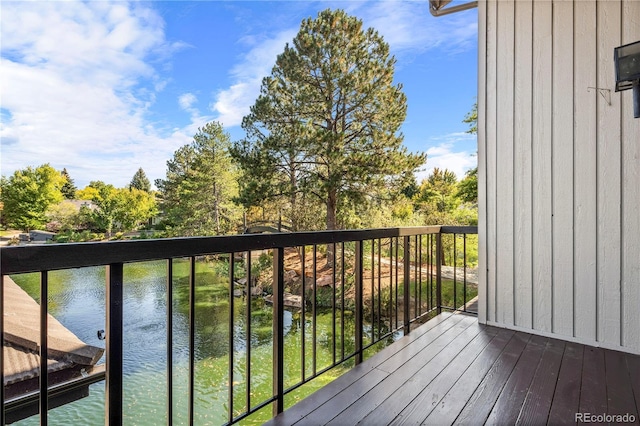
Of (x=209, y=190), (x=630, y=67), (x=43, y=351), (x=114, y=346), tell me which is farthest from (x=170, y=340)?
(x=209, y=190)

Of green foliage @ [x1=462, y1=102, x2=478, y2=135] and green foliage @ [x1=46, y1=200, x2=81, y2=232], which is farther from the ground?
green foliage @ [x1=462, y1=102, x2=478, y2=135]

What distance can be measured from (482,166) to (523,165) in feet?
0.91

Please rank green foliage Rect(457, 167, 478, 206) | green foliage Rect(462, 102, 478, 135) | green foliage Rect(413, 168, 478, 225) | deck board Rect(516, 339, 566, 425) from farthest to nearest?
1. green foliage Rect(413, 168, 478, 225)
2. green foliage Rect(462, 102, 478, 135)
3. green foliage Rect(457, 167, 478, 206)
4. deck board Rect(516, 339, 566, 425)

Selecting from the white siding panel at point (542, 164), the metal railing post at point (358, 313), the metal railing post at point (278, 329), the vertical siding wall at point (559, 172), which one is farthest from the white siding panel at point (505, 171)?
the metal railing post at point (278, 329)

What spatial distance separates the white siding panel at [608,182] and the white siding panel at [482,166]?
26.8 inches

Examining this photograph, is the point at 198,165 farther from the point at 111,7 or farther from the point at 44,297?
the point at 44,297

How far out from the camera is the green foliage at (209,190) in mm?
15508

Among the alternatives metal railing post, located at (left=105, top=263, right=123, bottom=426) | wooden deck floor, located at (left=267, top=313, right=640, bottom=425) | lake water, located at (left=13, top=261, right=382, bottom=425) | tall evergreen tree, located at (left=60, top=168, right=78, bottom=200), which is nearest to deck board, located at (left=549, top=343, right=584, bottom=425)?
wooden deck floor, located at (left=267, top=313, right=640, bottom=425)

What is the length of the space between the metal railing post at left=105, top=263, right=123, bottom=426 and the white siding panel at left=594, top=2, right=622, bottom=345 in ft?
8.46

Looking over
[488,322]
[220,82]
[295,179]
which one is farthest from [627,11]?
[220,82]

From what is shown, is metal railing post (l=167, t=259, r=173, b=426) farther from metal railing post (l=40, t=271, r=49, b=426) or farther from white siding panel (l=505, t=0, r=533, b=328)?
white siding panel (l=505, t=0, r=533, b=328)

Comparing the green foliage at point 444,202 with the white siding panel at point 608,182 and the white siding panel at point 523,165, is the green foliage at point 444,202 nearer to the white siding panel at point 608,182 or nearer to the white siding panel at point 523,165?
the white siding panel at point 523,165

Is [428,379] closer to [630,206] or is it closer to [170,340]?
[170,340]

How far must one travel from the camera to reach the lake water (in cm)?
464
